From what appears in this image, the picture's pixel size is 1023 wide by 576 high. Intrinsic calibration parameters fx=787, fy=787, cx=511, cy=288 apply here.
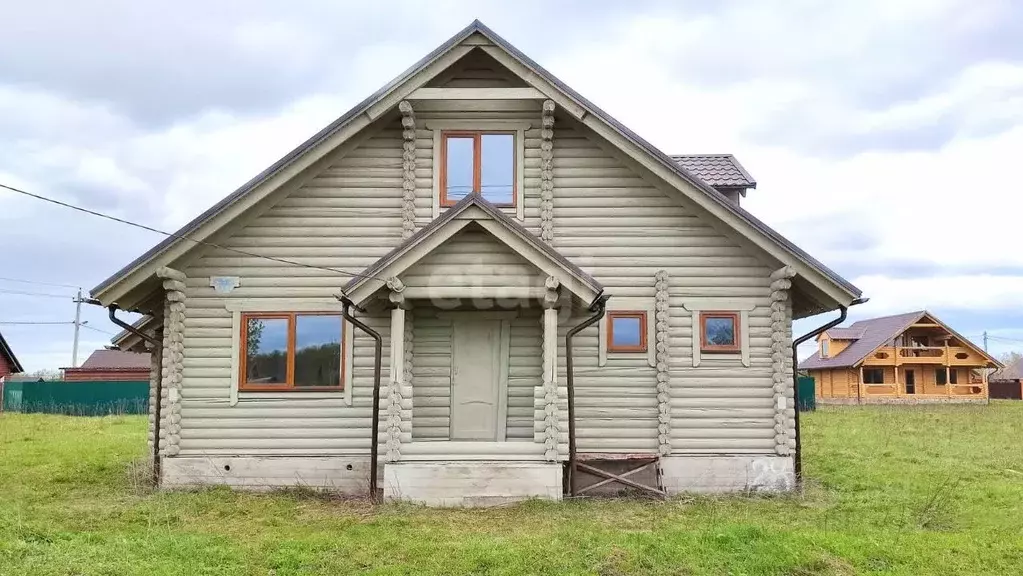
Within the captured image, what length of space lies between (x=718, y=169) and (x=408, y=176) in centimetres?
623

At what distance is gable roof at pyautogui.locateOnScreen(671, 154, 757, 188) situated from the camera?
1470 centimetres

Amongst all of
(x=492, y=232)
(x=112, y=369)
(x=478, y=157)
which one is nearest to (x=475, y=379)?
(x=492, y=232)

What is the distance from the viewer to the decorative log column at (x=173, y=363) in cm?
1216

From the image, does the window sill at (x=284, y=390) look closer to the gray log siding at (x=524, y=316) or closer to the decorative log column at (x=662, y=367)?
Answer: the gray log siding at (x=524, y=316)

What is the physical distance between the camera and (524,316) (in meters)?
12.7

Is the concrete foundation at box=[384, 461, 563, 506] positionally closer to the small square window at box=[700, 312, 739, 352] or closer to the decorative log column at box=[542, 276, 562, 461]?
the decorative log column at box=[542, 276, 562, 461]

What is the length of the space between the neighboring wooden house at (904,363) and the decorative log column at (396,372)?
137ft

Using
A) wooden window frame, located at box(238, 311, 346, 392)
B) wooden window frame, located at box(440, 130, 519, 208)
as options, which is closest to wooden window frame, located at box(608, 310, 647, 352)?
wooden window frame, located at box(440, 130, 519, 208)

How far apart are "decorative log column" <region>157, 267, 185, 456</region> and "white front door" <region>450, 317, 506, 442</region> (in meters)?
4.26

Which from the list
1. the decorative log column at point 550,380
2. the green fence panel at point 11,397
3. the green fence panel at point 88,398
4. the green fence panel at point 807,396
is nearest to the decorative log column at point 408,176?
the decorative log column at point 550,380

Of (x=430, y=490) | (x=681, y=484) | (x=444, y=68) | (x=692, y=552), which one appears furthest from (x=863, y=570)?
(x=444, y=68)

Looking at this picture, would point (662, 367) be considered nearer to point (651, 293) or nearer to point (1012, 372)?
point (651, 293)

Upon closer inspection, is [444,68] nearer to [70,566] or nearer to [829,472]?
[70,566]

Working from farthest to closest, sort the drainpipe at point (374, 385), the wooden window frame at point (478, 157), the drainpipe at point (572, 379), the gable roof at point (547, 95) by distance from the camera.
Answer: the wooden window frame at point (478, 157)
the gable roof at point (547, 95)
the drainpipe at point (572, 379)
the drainpipe at point (374, 385)
